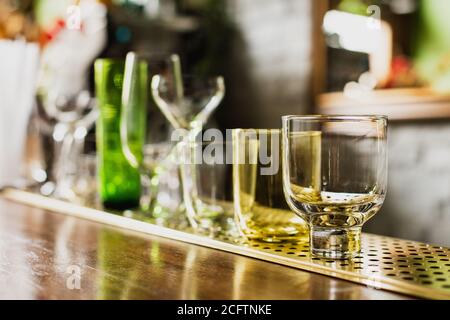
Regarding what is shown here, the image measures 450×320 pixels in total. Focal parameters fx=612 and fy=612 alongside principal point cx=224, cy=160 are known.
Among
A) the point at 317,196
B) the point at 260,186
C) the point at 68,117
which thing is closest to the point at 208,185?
the point at 260,186

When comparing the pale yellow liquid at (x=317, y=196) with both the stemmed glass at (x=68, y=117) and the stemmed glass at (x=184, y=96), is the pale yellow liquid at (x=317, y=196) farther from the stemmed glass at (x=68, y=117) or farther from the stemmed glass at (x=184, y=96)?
the stemmed glass at (x=68, y=117)

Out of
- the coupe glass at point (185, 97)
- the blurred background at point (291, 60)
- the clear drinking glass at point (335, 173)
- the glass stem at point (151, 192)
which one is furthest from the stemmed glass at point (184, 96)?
the blurred background at point (291, 60)

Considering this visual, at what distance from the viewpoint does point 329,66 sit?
10.9ft

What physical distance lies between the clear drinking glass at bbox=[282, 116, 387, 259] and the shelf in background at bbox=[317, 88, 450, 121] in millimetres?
2066

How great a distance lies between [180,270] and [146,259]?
3.5 inches

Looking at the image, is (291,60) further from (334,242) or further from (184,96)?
(334,242)

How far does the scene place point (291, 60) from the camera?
3.55m

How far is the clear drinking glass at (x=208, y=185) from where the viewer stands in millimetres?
930

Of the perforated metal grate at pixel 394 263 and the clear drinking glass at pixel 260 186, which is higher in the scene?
the clear drinking glass at pixel 260 186

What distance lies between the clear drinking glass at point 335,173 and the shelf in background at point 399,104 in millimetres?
2066

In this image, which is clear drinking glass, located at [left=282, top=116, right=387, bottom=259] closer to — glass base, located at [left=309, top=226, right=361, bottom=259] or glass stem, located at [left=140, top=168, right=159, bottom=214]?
glass base, located at [left=309, top=226, right=361, bottom=259]

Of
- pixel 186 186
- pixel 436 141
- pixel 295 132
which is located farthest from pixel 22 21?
pixel 295 132

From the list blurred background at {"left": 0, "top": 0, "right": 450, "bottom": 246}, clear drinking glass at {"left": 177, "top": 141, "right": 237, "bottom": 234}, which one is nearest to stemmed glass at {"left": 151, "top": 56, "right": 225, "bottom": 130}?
clear drinking glass at {"left": 177, "top": 141, "right": 237, "bottom": 234}
